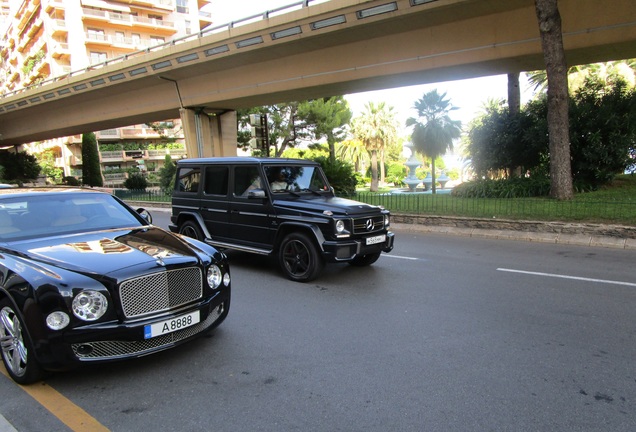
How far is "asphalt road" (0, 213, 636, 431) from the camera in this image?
2883 millimetres

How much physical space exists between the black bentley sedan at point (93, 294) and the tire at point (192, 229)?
147 inches

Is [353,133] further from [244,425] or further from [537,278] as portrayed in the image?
[244,425]

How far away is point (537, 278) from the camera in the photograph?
21.3 feet

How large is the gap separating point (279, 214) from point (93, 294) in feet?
12.2

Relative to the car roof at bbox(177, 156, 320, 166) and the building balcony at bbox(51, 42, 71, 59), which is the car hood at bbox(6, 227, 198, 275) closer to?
the car roof at bbox(177, 156, 320, 166)

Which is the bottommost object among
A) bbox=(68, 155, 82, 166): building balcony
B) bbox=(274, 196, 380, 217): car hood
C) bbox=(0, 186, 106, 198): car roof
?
bbox=(274, 196, 380, 217): car hood

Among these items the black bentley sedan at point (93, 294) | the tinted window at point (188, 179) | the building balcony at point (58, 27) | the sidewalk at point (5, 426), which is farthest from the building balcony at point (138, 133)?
the sidewalk at point (5, 426)

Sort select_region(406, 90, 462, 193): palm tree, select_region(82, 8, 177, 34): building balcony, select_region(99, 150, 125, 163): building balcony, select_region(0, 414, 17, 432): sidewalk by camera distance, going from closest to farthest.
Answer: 1. select_region(0, 414, 17, 432): sidewalk
2. select_region(406, 90, 462, 193): palm tree
3. select_region(82, 8, 177, 34): building balcony
4. select_region(99, 150, 125, 163): building balcony

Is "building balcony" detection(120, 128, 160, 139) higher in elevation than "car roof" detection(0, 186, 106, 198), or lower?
higher

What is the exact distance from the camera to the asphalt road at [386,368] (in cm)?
288

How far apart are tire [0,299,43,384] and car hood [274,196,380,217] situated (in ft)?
12.9

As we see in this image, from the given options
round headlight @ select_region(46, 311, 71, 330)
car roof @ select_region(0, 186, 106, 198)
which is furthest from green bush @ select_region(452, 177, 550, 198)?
round headlight @ select_region(46, 311, 71, 330)

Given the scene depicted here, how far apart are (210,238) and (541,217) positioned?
833cm

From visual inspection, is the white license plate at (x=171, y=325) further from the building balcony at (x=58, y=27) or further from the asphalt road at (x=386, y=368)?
the building balcony at (x=58, y=27)
